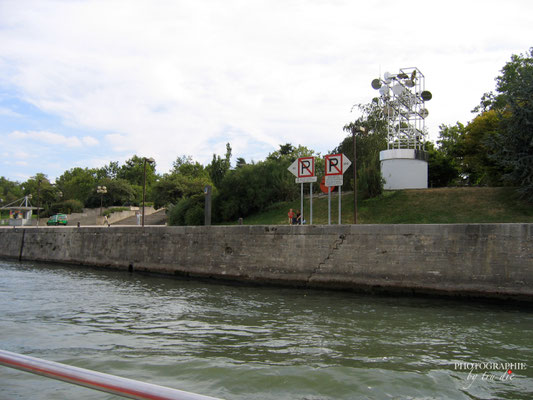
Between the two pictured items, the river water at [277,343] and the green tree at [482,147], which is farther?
the green tree at [482,147]

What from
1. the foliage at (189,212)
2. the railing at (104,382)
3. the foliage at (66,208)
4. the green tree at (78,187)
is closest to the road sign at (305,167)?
the railing at (104,382)

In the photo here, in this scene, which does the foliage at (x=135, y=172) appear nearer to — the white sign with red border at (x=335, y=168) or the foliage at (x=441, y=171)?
the foliage at (x=441, y=171)

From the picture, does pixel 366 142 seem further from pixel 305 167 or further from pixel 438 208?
pixel 305 167

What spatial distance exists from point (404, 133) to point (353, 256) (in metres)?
16.2

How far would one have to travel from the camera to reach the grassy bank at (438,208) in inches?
779

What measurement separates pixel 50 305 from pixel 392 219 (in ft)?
52.2

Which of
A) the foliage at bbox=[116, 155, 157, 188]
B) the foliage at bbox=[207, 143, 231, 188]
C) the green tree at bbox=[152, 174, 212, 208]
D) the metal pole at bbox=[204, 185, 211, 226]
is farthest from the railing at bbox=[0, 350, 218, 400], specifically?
the foliage at bbox=[116, 155, 157, 188]

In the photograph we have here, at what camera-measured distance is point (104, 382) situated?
1445 millimetres

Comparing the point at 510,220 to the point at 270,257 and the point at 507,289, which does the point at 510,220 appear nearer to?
the point at 507,289

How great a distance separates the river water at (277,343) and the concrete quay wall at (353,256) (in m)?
0.67

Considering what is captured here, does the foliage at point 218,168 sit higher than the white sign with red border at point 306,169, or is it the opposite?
the foliage at point 218,168

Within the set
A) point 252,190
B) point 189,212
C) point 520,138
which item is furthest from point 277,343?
point 189,212

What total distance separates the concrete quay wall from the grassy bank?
341 inches

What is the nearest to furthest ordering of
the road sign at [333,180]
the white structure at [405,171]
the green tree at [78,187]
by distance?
the road sign at [333,180]
the white structure at [405,171]
the green tree at [78,187]
